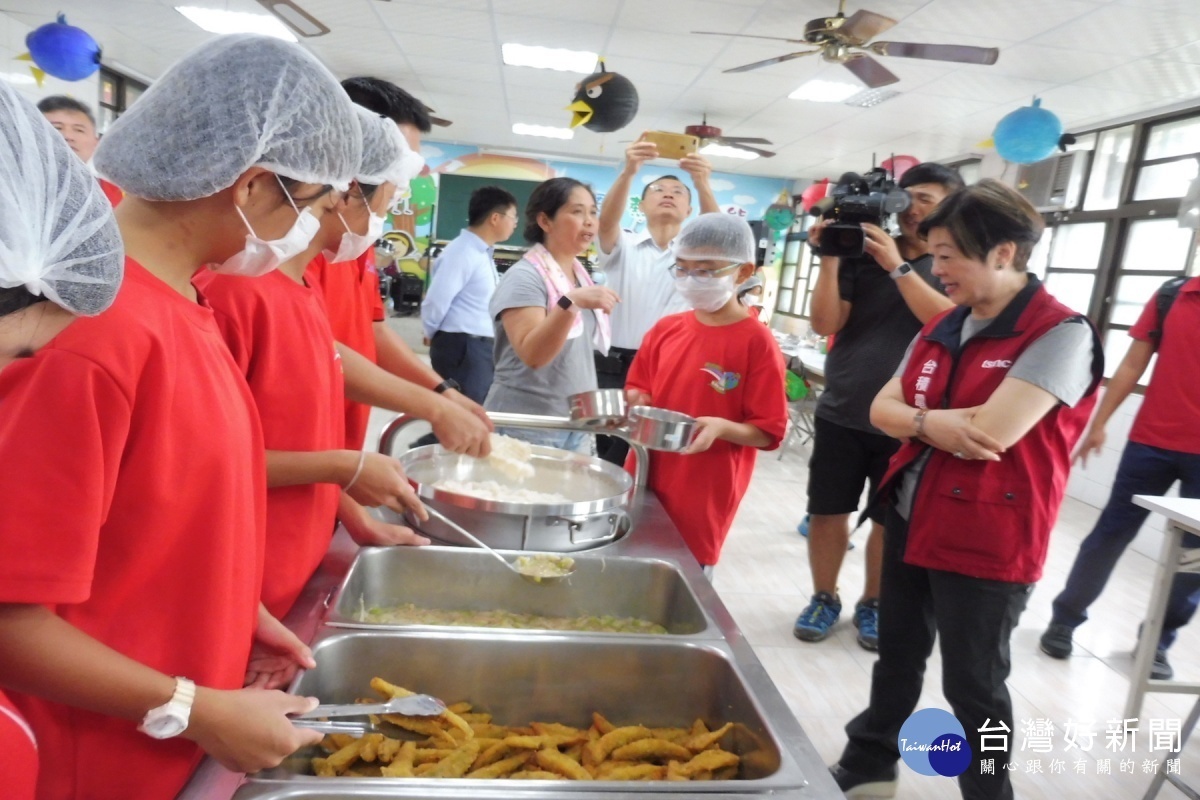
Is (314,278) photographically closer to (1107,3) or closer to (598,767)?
(598,767)

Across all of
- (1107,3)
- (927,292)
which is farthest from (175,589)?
(1107,3)

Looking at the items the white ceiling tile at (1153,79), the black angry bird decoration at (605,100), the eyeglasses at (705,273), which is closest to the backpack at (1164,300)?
the eyeglasses at (705,273)

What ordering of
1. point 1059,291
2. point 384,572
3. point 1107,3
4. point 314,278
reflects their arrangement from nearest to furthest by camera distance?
point 384,572 < point 314,278 < point 1107,3 < point 1059,291

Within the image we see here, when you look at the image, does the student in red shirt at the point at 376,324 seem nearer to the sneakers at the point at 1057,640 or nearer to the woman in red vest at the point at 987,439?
the woman in red vest at the point at 987,439

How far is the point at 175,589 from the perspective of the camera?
0.72 metres

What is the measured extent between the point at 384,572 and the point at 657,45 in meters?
4.49

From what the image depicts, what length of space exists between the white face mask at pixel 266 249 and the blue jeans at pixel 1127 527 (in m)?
2.84

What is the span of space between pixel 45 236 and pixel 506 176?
9.83m

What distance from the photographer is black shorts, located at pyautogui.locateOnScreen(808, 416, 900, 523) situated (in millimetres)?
2562

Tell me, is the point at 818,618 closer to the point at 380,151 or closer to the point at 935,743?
the point at 935,743

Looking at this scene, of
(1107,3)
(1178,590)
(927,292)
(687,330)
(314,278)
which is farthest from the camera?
(1107,3)

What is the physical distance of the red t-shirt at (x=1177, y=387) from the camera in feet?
8.63

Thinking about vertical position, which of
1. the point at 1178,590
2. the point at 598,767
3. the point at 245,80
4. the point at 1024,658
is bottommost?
the point at 1024,658

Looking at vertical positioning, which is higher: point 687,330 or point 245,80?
point 245,80
